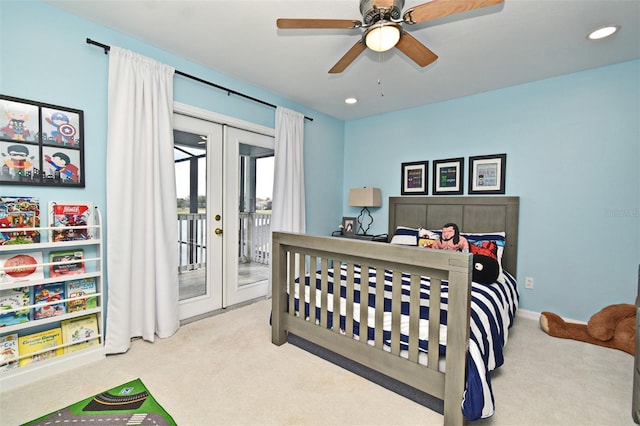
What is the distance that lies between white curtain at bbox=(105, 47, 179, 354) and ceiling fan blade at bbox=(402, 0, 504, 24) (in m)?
2.06

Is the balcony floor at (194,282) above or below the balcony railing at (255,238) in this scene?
below

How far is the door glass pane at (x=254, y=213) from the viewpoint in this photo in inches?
135

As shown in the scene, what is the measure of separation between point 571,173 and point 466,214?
1030mm

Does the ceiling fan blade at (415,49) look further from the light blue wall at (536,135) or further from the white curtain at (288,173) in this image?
the white curtain at (288,173)

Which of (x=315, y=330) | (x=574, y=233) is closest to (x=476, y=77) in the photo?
(x=574, y=233)

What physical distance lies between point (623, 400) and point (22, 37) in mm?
4438

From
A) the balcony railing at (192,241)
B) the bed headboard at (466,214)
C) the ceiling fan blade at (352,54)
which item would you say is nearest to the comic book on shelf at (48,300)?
the balcony railing at (192,241)

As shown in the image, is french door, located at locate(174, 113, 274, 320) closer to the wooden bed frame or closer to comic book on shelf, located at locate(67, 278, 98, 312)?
comic book on shelf, located at locate(67, 278, 98, 312)

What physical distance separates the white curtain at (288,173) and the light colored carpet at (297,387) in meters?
1.53

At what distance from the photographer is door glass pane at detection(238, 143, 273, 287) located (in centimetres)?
343

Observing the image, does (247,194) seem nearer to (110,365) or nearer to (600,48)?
(110,365)

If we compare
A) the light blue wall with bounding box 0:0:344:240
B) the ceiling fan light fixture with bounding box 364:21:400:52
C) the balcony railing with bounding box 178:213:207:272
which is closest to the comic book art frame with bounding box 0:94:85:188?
the light blue wall with bounding box 0:0:344:240

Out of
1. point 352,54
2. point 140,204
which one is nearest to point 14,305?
point 140,204

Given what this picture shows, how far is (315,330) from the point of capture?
84.7 inches
